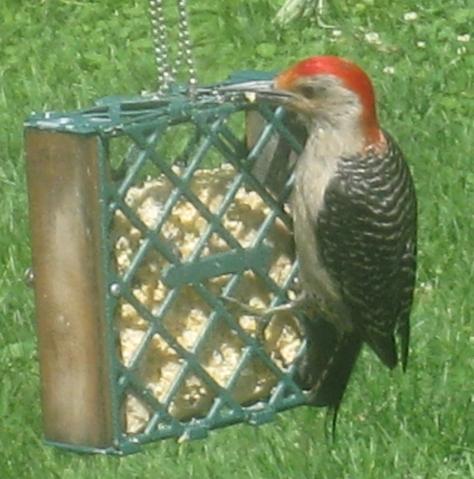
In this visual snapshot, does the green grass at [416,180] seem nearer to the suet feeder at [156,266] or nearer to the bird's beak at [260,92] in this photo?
the suet feeder at [156,266]

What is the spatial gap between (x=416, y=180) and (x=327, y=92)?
2.66 metres

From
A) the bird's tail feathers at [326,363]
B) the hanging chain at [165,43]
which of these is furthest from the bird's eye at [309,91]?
the bird's tail feathers at [326,363]

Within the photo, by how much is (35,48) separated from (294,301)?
4.62 meters

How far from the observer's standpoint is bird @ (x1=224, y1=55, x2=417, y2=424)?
4.88 m

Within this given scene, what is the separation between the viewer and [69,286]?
469 cm

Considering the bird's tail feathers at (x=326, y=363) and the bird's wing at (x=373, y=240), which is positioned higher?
the bird's wing at (x=373, y=240)

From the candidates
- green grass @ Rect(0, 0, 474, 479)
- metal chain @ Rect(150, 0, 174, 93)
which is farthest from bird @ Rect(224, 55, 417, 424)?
green grass @ Rect(0, 0, 474, 479)

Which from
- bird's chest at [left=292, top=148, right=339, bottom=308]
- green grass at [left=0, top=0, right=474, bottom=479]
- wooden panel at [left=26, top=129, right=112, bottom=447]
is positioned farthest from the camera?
green grass at [left=0, top=0, right=474, bottom=479]

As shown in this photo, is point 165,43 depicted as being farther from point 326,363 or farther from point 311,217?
point 326,363

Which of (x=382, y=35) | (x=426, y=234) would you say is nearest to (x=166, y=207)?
(x=426, y=234)

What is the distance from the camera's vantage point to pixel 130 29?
984 centimetres

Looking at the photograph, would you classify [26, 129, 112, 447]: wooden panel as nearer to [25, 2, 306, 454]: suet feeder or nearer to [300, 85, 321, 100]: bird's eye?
[25, 2, 306, 454]: suet feeder

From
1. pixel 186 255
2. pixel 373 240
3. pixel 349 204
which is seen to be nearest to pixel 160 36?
pixel 186 255

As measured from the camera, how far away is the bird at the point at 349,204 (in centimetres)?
488
